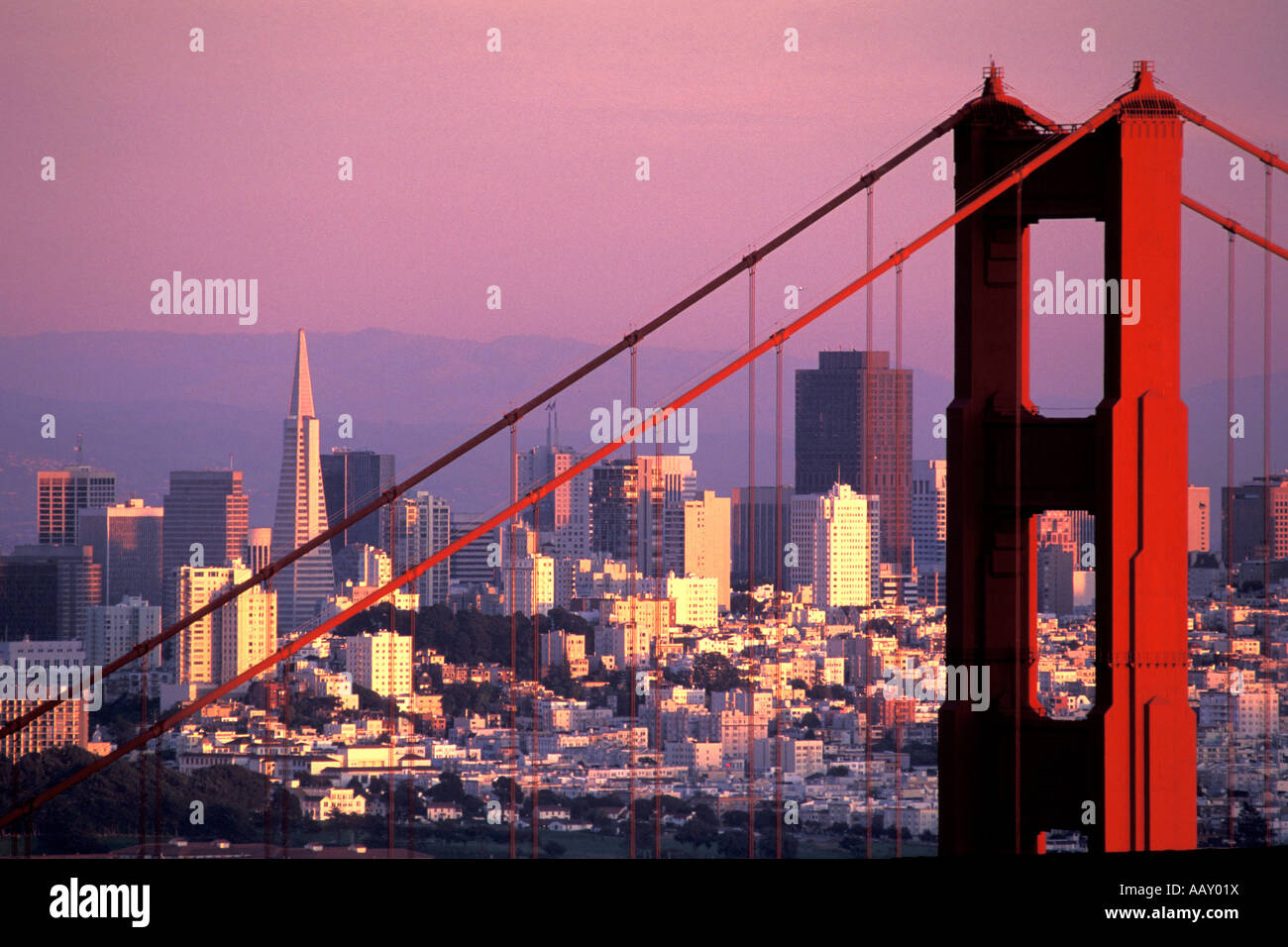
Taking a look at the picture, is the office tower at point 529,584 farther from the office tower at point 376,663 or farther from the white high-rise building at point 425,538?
the office tower at point 376,663

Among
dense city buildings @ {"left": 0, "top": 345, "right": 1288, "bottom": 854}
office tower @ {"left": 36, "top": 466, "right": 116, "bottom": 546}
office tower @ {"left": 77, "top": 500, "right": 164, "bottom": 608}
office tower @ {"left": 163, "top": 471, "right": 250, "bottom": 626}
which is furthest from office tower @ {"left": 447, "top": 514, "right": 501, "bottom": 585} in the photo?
office tower @ {"left": 36, "top": 466, "right": 116, "bottom": 546}

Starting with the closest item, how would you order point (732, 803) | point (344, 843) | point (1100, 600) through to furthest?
1. point (1100, 600)
2. point (344, 843)
3. point (732, 803)

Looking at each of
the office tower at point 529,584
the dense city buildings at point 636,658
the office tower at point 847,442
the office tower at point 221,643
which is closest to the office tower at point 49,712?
the dense city buildings at point 636,658

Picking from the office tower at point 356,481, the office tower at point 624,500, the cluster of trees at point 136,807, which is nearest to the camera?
the cluster of trees at point 136,807

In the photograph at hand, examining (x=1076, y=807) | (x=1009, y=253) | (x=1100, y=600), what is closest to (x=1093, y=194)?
(x=1009, y=253)

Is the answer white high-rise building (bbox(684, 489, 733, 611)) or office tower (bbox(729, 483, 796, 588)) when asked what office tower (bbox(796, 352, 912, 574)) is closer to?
office tower (bbox(729, 483, 796, 588))

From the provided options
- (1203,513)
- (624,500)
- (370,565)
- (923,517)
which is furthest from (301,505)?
(1203,513)
